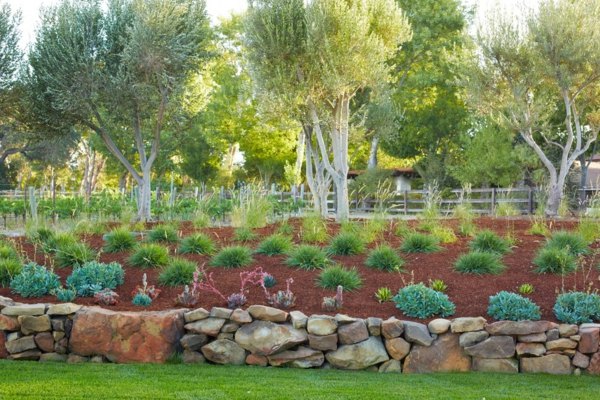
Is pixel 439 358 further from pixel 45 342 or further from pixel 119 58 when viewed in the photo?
pixel 119 58

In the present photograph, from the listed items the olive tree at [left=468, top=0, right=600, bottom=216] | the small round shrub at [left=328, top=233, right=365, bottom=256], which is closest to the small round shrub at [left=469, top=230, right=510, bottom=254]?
the small round shrub at [left=328, top=233, right=365, bottom=256]

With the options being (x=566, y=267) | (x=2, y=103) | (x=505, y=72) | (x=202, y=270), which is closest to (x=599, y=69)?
(x=505, y=72)

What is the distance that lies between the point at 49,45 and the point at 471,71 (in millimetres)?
10969

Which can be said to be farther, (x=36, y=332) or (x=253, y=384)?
(x=36, y=332)

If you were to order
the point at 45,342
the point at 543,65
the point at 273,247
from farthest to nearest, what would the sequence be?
the point at 543,65 → the point at 273,247 → the point at 45,342

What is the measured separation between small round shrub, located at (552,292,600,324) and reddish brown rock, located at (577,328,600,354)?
1.17 ft

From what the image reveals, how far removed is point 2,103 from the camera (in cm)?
1533

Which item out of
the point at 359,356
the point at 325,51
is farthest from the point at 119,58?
the point at 359,356

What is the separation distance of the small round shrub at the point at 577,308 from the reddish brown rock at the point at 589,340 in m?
0.36

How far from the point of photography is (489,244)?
766 cm

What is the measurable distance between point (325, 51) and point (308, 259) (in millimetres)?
6595

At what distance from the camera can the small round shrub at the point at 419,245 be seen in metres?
7.59

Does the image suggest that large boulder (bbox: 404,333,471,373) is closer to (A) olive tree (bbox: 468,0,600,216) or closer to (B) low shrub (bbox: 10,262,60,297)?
(B) low shrub (bbox: 10,262,60,297)

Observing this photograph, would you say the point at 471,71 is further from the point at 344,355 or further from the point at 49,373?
the point at 49,373
